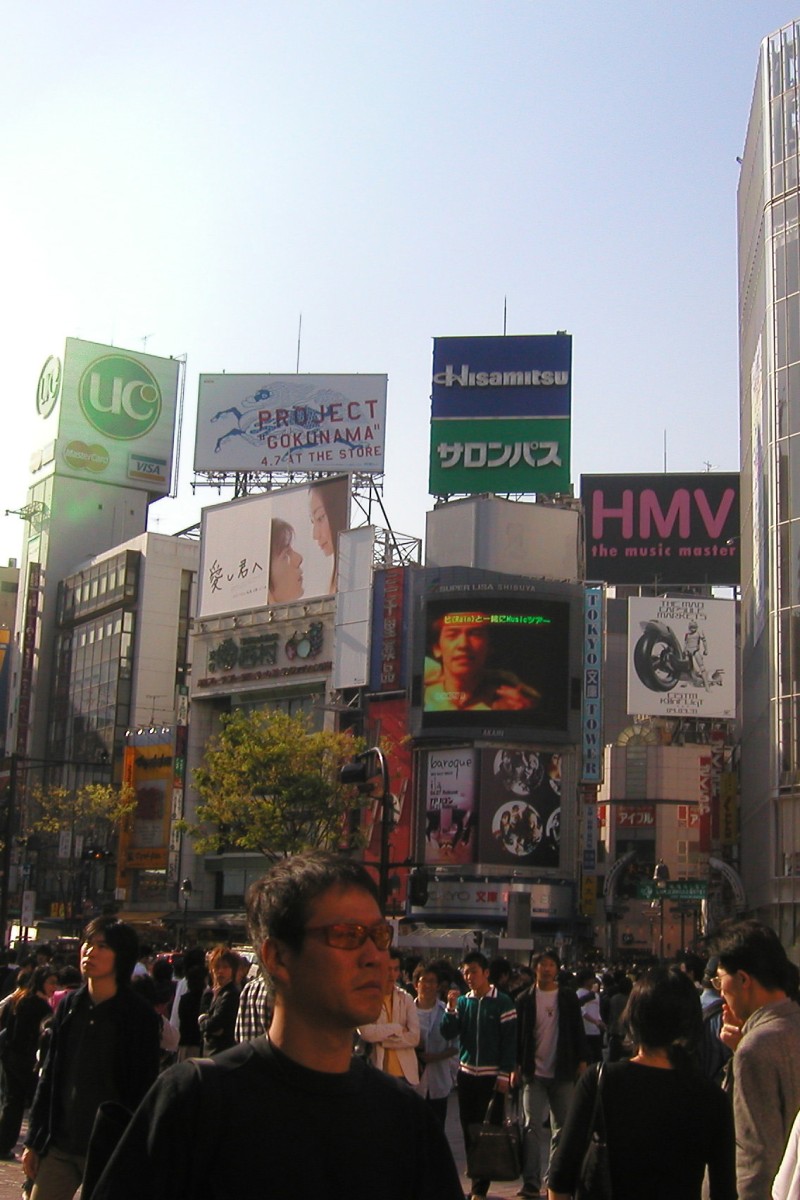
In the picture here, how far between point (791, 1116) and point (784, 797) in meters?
49.8

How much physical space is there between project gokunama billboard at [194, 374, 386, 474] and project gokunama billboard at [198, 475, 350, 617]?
10.6 feet

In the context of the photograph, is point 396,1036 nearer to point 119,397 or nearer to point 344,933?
point 344,933

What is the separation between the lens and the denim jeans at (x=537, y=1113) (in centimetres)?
1277

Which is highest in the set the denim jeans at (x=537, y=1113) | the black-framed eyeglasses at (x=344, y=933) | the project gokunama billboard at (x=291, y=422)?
the project gokunama billboard at (x=291, y=422)

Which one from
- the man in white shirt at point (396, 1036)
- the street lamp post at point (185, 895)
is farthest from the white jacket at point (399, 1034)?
the street lamp post at point (185, 895)

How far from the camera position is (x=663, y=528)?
83.9 meters

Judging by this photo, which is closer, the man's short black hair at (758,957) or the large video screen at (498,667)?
the man's short black hair at (758,957)

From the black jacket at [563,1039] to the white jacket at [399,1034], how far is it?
1.77 m

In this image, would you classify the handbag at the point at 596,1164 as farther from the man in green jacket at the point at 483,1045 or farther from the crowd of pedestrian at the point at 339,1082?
the man in green jacket at the point at 483,1045

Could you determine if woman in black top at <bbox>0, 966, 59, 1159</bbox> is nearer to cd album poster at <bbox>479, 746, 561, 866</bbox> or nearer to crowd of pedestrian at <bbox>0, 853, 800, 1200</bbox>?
crowd of pedestrian at <bbox>0, 853, 800, 1200</bbox>

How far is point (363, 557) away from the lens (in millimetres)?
70938

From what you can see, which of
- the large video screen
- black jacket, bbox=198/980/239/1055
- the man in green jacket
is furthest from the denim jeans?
the large video screen

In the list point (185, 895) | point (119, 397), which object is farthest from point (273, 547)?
point (119, 397)

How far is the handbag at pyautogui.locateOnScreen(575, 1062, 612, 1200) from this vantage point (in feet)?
17.9
